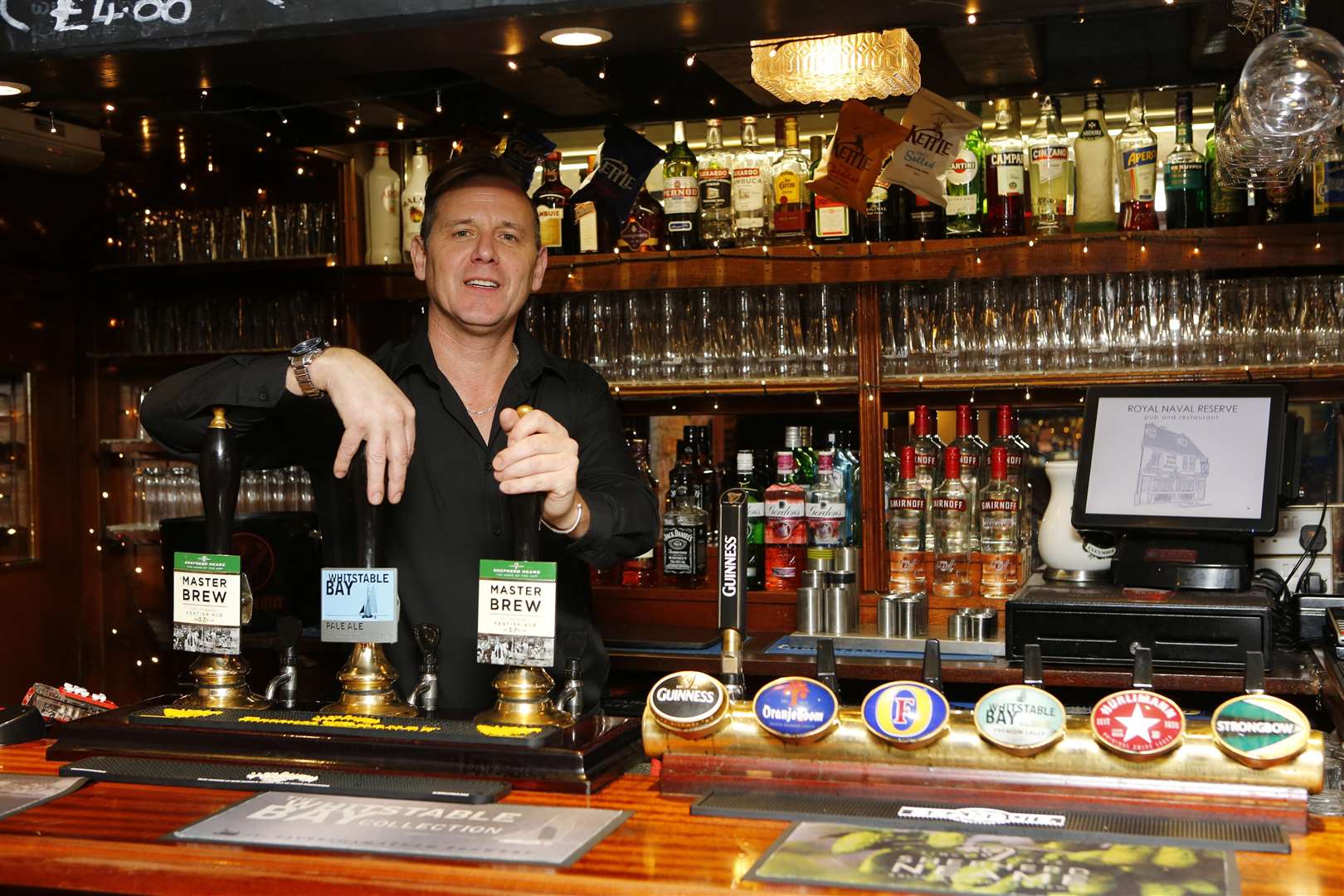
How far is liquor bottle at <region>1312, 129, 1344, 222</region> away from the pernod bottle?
146 centimetres

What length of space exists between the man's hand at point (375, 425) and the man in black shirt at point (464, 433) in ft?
0.89

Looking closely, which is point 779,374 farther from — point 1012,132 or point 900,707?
point 900,707

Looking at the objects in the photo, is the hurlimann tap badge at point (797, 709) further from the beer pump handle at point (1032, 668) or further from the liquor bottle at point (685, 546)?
the liquor bottle at point (685, 546)

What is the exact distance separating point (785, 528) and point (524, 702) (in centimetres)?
202

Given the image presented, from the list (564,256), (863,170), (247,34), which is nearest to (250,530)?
(564,256)

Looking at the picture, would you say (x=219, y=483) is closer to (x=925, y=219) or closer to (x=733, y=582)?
(x=733, y=582)

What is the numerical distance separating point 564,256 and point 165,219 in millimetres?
1603

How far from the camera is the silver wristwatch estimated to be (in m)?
1.96

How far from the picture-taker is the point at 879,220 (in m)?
3.73

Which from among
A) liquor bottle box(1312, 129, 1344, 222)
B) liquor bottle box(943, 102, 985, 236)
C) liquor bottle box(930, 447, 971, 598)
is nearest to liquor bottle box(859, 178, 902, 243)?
liquor bottle box(943, 102, 985, 236)

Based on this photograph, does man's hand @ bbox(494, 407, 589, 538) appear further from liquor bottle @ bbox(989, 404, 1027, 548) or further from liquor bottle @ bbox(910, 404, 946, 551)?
liquor bottle @ bbox(910, 404, 946, 551)

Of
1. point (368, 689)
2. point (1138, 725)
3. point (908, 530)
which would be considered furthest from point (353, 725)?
point (908, 530)

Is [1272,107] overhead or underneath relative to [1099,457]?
overhead

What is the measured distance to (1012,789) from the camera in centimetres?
157
